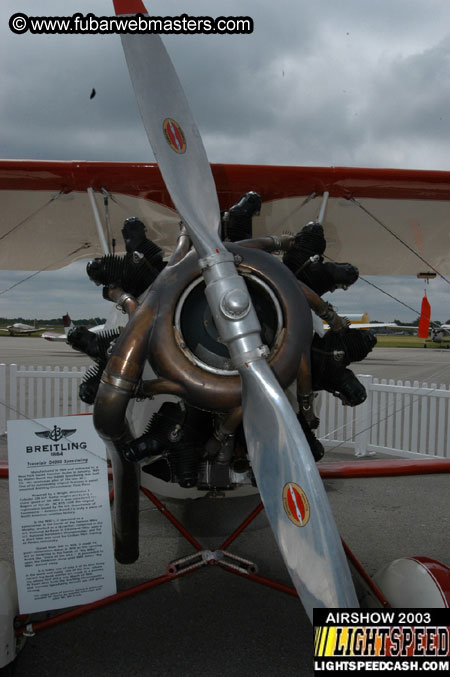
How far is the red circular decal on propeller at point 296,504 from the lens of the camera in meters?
1.58

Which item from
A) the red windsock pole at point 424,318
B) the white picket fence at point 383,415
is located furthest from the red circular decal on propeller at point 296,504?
the white picket fence at point 383,415

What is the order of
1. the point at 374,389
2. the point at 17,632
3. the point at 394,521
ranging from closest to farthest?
the point at 17,632
the point at 394,521
the point at 374,389

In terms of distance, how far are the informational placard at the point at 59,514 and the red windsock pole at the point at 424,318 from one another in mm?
1988

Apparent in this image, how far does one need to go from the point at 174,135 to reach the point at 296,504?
1.35 metres

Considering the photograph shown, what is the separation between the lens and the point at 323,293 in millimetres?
2205

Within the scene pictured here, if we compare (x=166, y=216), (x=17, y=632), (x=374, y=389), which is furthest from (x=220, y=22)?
(x=374, y=389)

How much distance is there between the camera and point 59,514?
2660mm

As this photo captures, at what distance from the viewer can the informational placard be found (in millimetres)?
2619

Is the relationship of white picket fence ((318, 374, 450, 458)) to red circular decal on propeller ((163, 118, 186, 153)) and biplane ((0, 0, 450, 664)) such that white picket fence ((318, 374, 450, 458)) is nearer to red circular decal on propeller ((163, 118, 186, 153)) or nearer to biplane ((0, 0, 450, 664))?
biplane ((0, 0, 450, 664))

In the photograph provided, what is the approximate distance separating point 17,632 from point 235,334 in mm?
1871

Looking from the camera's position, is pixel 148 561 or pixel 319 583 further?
pixel 148 561

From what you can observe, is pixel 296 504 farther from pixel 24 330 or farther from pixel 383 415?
pixel 24 330

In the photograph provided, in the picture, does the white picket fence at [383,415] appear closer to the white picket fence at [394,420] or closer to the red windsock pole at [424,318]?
the white picket fence at [394,420]

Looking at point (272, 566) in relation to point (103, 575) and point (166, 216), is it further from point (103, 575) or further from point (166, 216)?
point (166, 216)
